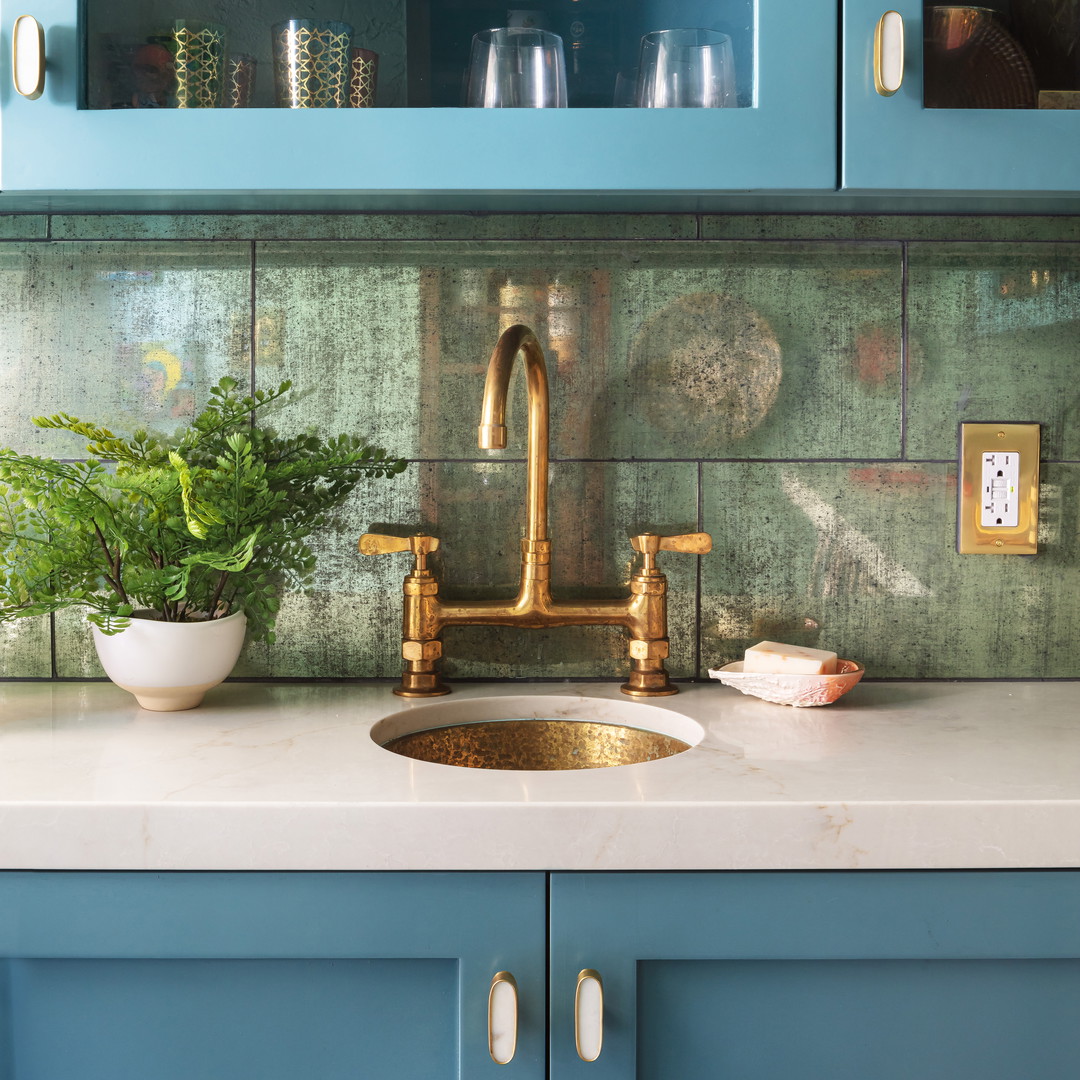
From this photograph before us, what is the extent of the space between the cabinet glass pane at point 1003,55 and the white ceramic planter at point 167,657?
3.02ft

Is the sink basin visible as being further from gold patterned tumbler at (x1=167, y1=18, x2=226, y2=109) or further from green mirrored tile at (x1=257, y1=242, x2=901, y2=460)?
gold patterned tumbler at (x1=167, y1=18, x2=226, y2=109)

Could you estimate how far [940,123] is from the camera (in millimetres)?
992

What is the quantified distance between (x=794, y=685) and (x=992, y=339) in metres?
0.53

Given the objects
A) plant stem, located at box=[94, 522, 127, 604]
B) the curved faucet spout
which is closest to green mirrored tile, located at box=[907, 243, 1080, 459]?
the curved faucet spout

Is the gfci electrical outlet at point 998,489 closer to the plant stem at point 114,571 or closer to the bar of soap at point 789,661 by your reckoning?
the bar of soap at point 789,661

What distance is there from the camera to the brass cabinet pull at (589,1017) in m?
0.81

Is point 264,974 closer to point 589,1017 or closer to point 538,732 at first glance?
point 589,1017

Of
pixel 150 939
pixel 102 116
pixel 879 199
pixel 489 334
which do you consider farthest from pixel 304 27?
pixel 150 939

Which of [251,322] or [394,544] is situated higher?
[251,322]

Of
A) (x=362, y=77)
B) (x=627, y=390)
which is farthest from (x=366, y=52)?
(x=627, y=390)

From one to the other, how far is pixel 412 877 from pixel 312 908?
84 millimetres

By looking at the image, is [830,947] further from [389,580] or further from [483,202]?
[483,202]

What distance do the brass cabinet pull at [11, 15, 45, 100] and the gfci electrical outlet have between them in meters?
1.11

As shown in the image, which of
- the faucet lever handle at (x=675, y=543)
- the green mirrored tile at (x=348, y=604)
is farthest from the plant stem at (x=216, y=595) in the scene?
the faucet lever handle at (x=675, y=543)
